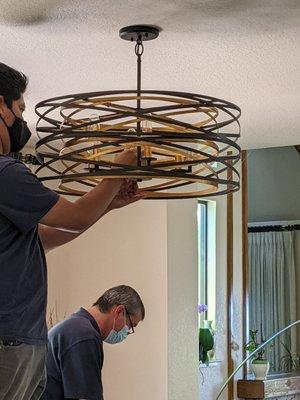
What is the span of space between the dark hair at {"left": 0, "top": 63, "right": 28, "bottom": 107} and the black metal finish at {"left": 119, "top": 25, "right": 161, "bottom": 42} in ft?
3.65

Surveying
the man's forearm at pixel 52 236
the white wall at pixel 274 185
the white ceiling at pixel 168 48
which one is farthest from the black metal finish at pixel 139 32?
the white wall at pixel 274 185

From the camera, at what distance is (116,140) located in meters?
2.81

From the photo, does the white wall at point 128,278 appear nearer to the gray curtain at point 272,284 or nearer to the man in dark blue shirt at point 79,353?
the man in dark blue shirt at point 79,353

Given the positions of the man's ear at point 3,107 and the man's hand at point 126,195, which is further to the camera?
the man's hand at point 126,195

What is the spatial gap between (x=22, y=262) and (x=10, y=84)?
423mm

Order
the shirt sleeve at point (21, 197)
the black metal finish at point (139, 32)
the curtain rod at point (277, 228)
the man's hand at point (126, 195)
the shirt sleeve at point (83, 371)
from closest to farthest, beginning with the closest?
the shirt sleeve at point (21, 197), the man's hand at point (126, 195), the black metal finish at point (139, 32), the shirt sleeve at point (83, 371), the curtain rod at point (277, 228)

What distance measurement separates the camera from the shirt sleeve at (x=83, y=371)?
143 inches

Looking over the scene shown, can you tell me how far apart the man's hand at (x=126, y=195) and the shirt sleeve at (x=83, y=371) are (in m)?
1.32

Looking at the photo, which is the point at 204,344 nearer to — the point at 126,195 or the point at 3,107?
the point at 126,195

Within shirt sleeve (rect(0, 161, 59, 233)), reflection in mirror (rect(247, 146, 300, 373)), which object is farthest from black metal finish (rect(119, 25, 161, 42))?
reflection in mirror (rect(247, 146, 300, 373))

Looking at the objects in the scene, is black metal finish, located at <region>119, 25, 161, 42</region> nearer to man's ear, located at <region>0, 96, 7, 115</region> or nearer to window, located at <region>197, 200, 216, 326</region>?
man's ear, located at <region>0, 96, 7, 115</region>

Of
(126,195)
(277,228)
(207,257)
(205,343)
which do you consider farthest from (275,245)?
(126,195)

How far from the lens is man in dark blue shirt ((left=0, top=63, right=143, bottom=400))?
6.32 feet

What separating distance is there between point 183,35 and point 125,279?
2.73 meters
